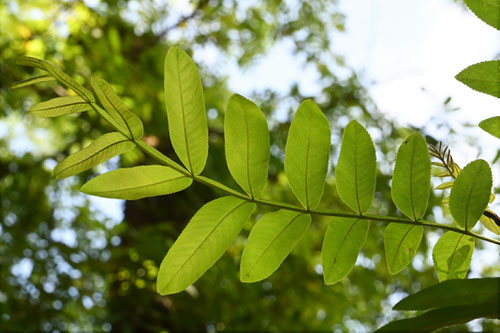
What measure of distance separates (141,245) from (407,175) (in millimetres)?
1746

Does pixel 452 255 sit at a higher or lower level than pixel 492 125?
lower

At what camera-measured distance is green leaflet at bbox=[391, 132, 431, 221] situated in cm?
67

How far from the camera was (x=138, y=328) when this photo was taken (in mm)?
2432

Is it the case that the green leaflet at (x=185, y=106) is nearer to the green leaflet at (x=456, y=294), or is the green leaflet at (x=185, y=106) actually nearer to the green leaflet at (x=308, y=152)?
the green leaflet at (x=308, y=152)

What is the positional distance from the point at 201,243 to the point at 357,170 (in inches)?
10.0

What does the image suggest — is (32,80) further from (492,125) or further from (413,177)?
(492,125)

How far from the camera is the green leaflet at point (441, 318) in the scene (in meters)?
0.39

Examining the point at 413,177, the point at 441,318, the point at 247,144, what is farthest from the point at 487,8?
the point at 441,318

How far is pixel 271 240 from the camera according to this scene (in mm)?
720

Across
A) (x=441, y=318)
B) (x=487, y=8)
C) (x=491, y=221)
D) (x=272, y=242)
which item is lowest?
(x=272, y=242)

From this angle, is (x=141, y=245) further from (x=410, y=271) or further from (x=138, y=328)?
(x=410, y=271)

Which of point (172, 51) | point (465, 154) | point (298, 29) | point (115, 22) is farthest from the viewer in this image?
point (298, 29)

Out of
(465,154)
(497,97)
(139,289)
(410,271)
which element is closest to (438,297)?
(497,97)

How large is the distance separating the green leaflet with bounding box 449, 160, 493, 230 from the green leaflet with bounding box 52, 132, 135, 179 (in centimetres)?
48
